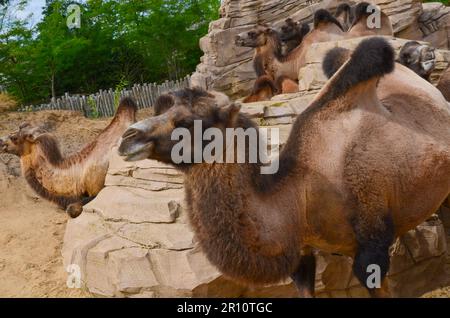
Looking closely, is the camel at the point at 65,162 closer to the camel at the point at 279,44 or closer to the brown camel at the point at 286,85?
the brown camel at the point at 286,85

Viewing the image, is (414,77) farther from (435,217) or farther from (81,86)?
(81,86)

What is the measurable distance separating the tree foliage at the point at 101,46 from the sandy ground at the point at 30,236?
17.4 feet

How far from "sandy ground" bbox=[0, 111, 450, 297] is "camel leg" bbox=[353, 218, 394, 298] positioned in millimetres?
2448

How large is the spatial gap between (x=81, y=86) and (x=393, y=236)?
647 inches

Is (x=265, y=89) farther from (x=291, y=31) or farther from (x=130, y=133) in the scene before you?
(x=130, y=133)

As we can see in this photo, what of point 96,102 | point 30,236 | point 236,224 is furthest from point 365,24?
point 236,224

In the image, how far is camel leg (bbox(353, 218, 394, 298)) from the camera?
3.60m

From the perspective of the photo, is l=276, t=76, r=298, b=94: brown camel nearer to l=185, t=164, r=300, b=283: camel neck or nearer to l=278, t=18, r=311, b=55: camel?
l=278, t=18, r=311, b=55: camel

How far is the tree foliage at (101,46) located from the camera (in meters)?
15.5

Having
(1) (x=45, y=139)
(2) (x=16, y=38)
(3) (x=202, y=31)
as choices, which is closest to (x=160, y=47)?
(3) (x=202, y=31)

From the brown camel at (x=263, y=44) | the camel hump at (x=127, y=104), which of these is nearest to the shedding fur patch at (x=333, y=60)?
the camel hump at (x=127, y=104)

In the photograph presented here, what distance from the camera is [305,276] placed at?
13.5 ft

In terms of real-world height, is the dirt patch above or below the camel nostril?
below

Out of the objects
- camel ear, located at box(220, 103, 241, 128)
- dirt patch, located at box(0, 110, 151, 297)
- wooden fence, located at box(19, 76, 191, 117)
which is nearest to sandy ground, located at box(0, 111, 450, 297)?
dirt patch, located at box(0, 110, 151, 297)
